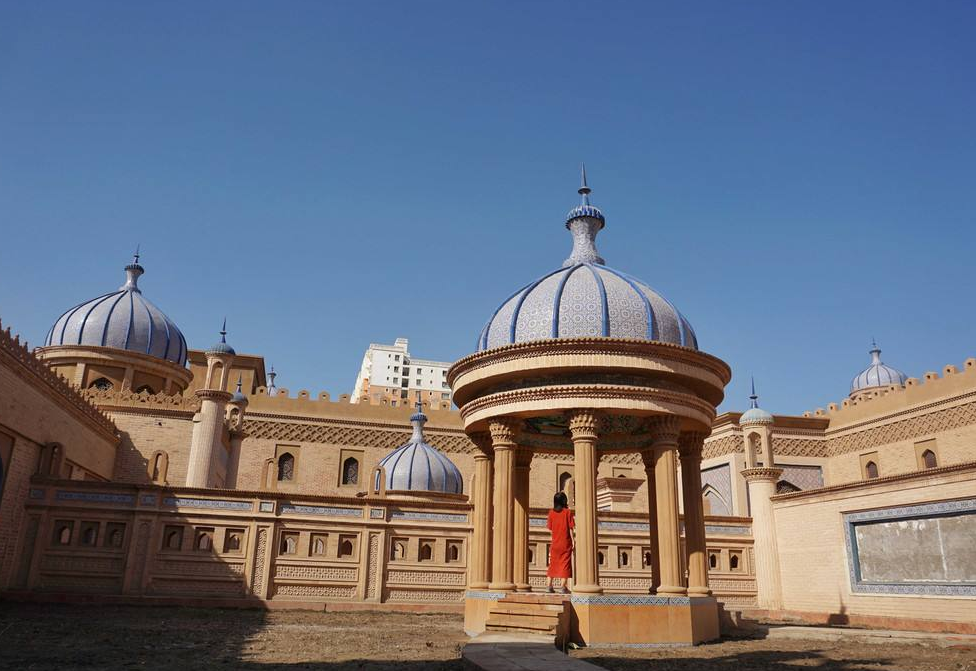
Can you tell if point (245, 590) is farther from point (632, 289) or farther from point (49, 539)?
point (632, 289)

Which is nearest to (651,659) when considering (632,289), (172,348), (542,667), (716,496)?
(542,667)

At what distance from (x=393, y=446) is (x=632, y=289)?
23.0 metres

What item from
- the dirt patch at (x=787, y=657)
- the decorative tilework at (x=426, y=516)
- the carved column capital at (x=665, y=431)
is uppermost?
the carved column capital at (x=665, y=431)

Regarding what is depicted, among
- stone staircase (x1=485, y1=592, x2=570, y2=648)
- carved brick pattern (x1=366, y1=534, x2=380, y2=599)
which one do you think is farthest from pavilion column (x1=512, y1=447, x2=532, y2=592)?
carved brick pattern (x1=366, y1=534, x2=380, y2=599)

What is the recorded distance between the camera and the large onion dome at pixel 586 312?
12.9 meters

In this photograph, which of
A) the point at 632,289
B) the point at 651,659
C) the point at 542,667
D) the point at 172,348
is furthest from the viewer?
the point at 172,348

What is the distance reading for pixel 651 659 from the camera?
966 centimetres

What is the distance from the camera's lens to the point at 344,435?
34.4 metres

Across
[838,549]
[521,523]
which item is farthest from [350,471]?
[838,549]

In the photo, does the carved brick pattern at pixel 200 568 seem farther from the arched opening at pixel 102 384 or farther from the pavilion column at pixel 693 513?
the arched opening at pixel 102 384

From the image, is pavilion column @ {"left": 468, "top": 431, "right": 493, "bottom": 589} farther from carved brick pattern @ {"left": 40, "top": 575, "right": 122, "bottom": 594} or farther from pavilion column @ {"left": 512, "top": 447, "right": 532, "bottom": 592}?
carved brick pattern @ {"left": 40, "top": 575, "right": 122, "bottom": 594}

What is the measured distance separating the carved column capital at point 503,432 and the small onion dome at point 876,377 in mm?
42256

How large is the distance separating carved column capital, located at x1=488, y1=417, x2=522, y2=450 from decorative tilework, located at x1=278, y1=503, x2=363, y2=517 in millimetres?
8062

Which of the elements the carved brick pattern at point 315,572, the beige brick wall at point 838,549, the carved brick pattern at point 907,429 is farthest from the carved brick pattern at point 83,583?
the carved brick pattern at point 907,429
